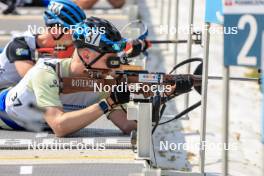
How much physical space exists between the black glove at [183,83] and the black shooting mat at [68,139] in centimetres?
55

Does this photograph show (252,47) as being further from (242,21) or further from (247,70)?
(247,70)

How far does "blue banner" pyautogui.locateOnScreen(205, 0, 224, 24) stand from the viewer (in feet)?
19.2

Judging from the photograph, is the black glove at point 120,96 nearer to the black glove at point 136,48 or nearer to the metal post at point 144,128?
the metal post at point 144,128

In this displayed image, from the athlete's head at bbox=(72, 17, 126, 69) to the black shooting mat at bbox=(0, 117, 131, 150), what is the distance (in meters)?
0.58

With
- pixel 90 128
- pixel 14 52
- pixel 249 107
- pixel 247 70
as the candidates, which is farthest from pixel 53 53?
pixel 247 70

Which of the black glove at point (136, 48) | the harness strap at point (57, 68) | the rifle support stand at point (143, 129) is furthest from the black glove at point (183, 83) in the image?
the black glove at point (136, 48)

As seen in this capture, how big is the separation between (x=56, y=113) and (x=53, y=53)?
139 cm

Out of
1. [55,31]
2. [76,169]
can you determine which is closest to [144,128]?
[76,169]

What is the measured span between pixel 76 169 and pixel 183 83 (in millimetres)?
1293

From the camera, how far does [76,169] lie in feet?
18.8

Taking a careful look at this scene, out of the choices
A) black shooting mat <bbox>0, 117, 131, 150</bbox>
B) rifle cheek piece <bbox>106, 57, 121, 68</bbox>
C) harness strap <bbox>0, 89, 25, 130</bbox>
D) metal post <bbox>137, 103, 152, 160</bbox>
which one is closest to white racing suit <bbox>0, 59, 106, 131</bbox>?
harness strap <bbox>0, 89, 25, 130</bbox>

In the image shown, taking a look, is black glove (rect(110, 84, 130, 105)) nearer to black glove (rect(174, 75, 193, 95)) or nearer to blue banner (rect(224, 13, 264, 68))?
black glove (rect(174, 75, 193, 95))

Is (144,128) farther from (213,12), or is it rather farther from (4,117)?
(4,117)

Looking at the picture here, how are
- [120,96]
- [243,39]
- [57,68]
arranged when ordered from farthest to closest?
[57,68]
[120,96]
[243,39]
